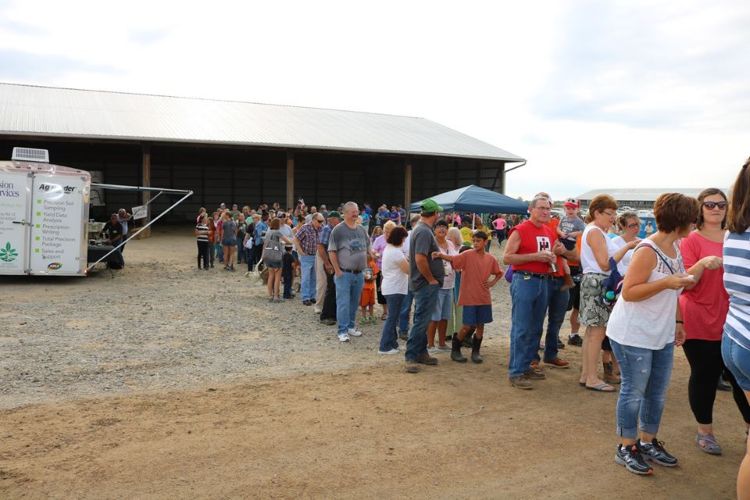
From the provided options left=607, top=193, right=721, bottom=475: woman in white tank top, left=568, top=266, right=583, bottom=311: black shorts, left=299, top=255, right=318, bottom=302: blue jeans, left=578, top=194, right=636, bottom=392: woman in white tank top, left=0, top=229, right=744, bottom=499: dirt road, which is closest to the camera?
left=0, top=229, right=744, bottom=499: dirt road

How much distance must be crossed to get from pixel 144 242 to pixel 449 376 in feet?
60.2

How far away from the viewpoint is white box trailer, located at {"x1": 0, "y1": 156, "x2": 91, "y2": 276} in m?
11.8

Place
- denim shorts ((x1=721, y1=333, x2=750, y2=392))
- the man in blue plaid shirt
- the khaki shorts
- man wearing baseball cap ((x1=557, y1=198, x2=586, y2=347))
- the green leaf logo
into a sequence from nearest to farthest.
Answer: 1. denim shorts ((x1=721, y1=333, x2=750, y2=392))
2. the khaki shorts
3. man wearing baseball cap ((x1=557, y1=198, x2=586, y2=347))
4. the man in blue plaid shirt
5. the green leaf logo

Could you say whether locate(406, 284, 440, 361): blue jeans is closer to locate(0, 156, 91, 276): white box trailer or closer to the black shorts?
the black shorts

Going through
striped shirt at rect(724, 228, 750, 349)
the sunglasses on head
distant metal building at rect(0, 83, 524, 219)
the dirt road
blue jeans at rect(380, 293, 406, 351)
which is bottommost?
the dirt road

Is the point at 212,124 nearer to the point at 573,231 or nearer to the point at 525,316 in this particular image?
the point at 573,231

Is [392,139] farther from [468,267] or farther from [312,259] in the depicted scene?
[468,267]

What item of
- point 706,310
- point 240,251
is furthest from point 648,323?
point 240,251

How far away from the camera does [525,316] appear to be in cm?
562

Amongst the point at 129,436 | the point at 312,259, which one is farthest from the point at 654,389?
the point at 312,259

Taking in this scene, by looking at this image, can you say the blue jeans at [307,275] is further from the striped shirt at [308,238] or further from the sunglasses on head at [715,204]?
the sunglasses on head at [715,204]

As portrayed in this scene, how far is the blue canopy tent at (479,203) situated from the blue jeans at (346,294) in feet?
22.3

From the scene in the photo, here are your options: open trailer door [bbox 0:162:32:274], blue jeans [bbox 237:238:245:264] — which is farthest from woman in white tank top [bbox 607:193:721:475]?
blue jeans [bbox 237:238:245:264]

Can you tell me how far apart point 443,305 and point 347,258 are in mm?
1396
